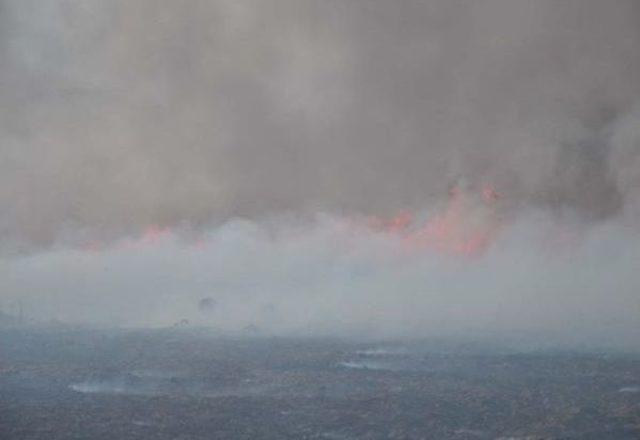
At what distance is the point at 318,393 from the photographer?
123ft

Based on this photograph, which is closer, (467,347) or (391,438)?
(391,438)

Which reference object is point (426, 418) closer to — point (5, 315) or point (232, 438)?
point (232, 438)

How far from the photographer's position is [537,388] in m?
37.8

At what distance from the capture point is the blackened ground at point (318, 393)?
29.3 meters

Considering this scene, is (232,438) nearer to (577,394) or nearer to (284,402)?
(284,402)

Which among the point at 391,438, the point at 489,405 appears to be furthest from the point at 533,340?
the point at 391,438

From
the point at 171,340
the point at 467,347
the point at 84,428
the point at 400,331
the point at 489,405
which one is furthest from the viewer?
the point at 400,331

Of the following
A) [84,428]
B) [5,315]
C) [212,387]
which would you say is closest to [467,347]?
[212,387]

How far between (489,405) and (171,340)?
39.7 meters

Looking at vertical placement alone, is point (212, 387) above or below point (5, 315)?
below

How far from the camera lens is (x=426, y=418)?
31234 mm

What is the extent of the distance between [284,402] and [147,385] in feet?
33.1

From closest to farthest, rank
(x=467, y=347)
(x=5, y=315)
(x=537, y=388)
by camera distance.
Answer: (x=537, y=388) → (x=467, y=347) → (x=5, y=315)

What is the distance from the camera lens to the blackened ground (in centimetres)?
2927
